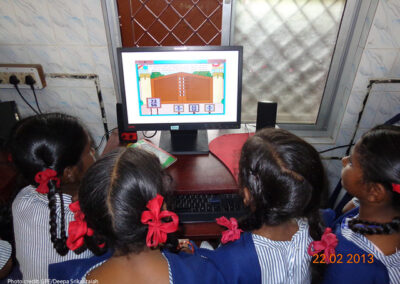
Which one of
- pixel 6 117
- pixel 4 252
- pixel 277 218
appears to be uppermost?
pixel 6 117

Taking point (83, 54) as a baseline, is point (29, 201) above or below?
below

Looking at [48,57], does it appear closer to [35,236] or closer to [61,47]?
[61,47]

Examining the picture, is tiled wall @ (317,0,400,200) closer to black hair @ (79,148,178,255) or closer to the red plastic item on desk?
the red plastic item on desk

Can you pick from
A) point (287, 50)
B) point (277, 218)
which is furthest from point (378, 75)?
point (277, 218)

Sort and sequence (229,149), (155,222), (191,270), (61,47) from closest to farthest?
(155,222) < (191,270) < (229,149) < (61,47)

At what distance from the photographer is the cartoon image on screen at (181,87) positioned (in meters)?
1.16

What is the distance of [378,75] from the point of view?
1.50m

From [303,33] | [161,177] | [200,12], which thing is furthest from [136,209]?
[303,33]

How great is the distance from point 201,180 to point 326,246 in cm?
49

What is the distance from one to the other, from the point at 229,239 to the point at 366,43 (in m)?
1.23

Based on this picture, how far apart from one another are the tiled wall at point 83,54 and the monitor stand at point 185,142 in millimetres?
447

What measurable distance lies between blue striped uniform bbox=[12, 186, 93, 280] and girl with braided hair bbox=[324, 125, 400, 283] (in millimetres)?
811

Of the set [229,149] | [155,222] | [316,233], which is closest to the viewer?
[155,222]

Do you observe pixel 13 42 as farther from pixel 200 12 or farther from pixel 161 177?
pixel 161 177
